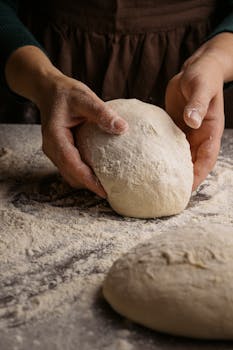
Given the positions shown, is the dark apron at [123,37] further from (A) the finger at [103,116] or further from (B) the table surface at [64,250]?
(A) the finger at [103,116]

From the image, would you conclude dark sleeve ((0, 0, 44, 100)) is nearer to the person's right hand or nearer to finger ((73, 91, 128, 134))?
the person's right hand

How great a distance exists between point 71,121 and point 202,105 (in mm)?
321

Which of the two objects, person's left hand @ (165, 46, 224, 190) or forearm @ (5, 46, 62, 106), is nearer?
person's left hand @ (165, 46, 224, 190)

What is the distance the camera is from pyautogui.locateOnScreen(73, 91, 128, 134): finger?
134 cm

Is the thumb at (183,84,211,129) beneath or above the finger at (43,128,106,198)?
above

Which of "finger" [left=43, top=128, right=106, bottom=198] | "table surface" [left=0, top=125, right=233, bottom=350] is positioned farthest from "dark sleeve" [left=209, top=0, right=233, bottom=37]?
"finger" [left=43, top=128, right=106, bottom=198]

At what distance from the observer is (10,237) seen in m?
1.25

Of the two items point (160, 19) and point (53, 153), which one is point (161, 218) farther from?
point (160, 19)

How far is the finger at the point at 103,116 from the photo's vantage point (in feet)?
4.41

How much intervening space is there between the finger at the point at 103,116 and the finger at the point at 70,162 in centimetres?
8

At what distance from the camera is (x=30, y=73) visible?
1.58 metres

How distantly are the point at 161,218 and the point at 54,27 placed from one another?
3.04 ft

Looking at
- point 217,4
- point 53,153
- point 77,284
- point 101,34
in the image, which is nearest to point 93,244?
point 77,284

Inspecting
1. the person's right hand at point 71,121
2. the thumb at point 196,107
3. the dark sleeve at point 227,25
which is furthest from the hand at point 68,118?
the dark sleeve at point 227,25
